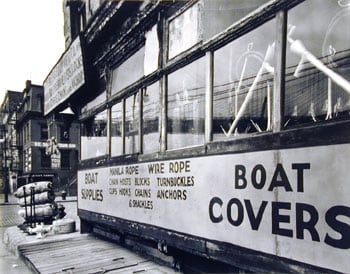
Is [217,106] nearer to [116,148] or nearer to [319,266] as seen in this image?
[319,266]

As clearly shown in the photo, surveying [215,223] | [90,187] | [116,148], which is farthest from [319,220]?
[90,187]

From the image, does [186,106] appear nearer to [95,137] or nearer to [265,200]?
[265,200]

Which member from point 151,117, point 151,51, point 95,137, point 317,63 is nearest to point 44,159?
point 95,137

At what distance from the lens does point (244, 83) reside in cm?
354

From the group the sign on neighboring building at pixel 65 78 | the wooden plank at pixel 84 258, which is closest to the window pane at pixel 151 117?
the wooden plank at pixel 84 258

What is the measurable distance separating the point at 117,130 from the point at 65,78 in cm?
264

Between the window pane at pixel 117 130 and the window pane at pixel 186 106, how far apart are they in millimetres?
1844

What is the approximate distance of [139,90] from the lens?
5.73 m

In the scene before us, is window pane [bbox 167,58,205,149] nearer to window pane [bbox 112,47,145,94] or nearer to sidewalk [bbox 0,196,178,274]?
window pane [bbox 112,47,145,94]

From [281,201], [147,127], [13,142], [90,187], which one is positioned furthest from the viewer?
[13,142]

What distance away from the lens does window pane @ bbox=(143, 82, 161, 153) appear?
5168 mm

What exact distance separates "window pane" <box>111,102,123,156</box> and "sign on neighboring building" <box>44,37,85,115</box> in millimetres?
1289

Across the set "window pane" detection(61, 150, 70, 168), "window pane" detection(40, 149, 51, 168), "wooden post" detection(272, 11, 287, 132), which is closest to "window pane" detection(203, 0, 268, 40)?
"wooden post" detection(272, 11, 287, 132)

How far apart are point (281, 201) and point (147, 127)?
10.1 feet
